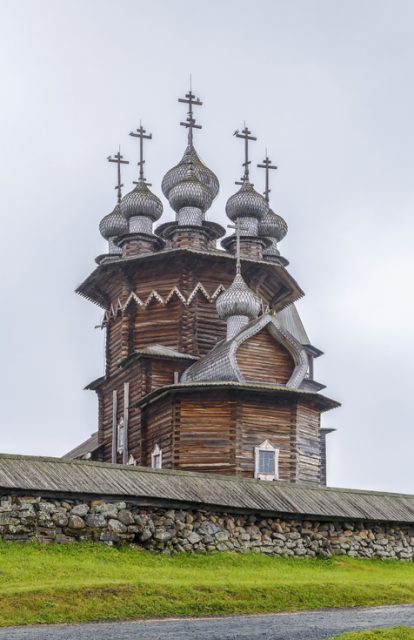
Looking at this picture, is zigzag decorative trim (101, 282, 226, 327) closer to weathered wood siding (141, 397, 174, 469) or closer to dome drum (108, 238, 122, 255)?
dome drum (108, 238, 122, 255)

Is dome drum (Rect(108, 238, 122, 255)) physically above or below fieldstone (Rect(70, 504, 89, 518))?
above

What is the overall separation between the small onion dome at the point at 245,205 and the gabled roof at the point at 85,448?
8915 mm

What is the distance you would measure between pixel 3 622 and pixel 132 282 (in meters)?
20.7

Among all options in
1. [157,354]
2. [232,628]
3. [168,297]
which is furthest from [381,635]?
[168,297]

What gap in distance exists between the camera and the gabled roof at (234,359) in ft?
98.1

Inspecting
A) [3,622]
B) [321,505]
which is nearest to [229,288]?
[321,505]

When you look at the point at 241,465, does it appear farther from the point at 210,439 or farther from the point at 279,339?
the point at 279,339

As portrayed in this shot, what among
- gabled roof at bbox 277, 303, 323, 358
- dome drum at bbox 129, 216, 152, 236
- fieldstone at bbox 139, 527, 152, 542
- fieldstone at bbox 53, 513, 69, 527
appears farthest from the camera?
gabled roof at bbox 277, 303, 323, 358

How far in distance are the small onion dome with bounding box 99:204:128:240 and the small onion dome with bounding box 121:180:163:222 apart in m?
2.07

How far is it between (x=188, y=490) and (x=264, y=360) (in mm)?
9316

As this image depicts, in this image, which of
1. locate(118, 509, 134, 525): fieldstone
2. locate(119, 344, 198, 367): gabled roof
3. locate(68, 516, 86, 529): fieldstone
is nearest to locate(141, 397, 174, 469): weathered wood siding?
locate(119, 344, 198, 367): gabled roof

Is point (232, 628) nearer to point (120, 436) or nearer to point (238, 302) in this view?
point (238, 302)

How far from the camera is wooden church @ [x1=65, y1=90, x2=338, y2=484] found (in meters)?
29.5

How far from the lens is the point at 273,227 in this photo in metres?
40.0
